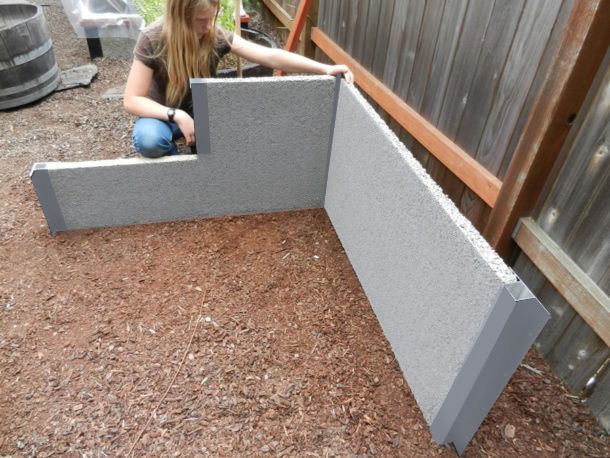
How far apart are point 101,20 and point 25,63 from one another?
126cm

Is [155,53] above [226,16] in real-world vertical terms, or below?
above

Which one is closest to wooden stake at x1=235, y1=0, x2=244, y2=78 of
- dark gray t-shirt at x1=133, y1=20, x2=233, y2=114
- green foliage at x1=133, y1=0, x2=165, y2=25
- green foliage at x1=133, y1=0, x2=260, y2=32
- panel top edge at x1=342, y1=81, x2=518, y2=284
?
green foliage at x1=133, y1=0, x2=260, y2=32

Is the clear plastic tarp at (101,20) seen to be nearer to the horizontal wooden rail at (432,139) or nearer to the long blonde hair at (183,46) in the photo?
the long blonde hair at (183,46)

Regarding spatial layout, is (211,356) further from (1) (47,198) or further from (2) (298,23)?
(2) (298,23)

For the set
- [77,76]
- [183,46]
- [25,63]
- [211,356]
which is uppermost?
[183,46]

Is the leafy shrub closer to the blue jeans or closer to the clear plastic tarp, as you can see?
the clear plastic tarp

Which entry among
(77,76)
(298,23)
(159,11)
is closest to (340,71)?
(298,23)

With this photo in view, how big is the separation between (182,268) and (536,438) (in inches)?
71.4

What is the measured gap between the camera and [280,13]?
496 cm

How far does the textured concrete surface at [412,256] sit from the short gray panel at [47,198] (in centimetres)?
158

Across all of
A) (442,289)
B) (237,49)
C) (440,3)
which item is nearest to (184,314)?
(442,289)

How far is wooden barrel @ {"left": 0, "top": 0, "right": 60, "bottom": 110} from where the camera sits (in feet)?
12.4

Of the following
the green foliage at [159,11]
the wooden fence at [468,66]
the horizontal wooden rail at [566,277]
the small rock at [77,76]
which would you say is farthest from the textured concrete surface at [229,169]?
the small rock at [77,76]

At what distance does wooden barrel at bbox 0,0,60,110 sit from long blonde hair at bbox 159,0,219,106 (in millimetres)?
2277
